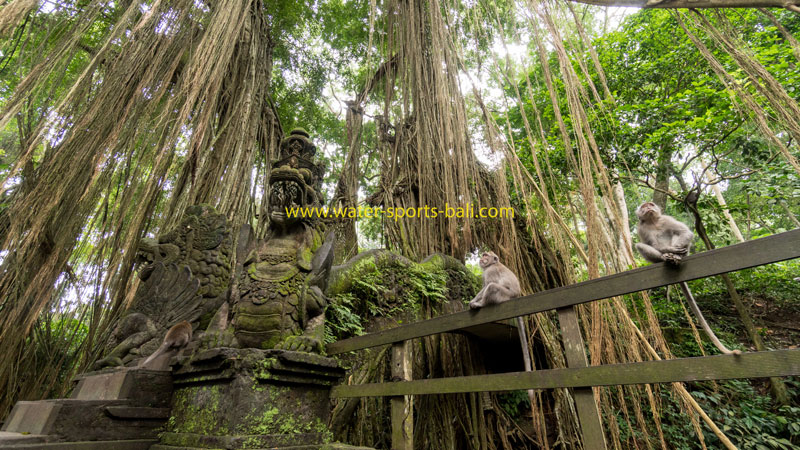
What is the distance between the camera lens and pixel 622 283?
1.43 metres

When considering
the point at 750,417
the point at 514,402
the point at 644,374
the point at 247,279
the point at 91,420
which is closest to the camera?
the point at 644,374

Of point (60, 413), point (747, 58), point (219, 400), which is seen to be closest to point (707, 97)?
point (747, 58)

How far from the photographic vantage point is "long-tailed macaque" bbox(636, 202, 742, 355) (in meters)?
1.40

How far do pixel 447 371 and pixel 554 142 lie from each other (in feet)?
14.2

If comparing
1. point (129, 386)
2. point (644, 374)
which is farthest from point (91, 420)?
point (644, 374)

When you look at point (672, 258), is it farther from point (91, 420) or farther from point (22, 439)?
point (22, 439)

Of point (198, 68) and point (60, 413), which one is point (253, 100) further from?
point (60, 413)

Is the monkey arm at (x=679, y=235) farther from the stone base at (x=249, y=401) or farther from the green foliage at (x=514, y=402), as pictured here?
the green foliage at (x=514, y=402)

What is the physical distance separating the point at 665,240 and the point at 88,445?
120 inches

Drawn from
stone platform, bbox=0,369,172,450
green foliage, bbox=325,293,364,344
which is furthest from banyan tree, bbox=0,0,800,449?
stone platform, bbox=0,369,172,450

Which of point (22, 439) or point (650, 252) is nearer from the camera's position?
point (650, 252)

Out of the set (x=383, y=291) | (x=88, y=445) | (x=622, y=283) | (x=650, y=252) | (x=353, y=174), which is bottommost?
(x=88, y=445)

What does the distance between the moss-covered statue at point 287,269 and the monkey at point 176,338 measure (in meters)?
0.29

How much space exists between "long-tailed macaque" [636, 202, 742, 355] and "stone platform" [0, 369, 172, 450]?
105 inches
